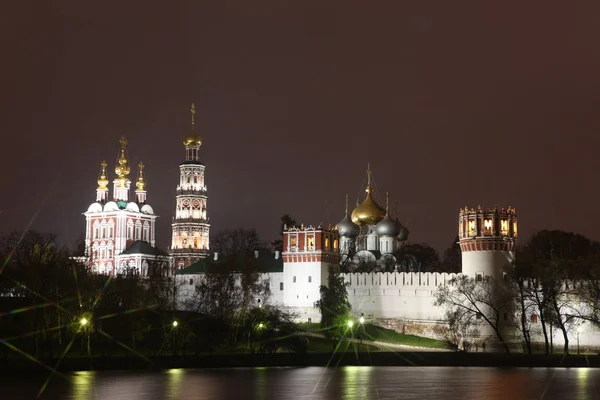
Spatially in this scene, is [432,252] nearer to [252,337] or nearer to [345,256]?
[345,256]

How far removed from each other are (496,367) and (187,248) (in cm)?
5409

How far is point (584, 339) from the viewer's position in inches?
2532

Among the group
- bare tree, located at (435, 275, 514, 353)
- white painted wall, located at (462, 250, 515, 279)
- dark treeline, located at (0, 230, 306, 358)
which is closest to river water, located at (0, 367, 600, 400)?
dark treeline, located at (0, 230, 306, 358)

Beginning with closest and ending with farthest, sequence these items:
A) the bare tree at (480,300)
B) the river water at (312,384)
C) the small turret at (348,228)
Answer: the river water at (312,384)
the bare tree at (480,300)
the small turret at (348,228)

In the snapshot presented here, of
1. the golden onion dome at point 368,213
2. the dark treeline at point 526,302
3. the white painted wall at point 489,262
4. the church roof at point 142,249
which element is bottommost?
the dark treeline at point 526,302

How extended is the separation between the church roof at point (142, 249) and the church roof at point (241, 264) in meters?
17.9

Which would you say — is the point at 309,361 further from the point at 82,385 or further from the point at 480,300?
the point at 82,385

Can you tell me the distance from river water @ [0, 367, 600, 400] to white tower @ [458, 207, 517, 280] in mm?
19594

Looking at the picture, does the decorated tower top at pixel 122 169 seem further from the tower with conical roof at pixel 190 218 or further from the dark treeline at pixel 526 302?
the dark treeline at pixel 526 302

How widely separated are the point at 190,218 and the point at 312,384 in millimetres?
64831

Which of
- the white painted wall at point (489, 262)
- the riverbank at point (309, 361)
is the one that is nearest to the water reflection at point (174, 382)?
the riverbank at point (309, 361)

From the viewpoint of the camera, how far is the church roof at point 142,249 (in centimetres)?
10414

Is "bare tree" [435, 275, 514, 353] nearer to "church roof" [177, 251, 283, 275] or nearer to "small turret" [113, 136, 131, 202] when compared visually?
"church roof" [177, 251, 283, 275]

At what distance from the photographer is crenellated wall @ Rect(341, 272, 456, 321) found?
7138 cm
